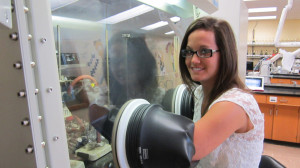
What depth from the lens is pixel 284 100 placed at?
298 cm

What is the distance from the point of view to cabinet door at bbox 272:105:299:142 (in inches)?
119

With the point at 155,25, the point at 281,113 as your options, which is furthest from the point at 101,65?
the point at 281,113

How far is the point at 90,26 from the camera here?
84 centimetres

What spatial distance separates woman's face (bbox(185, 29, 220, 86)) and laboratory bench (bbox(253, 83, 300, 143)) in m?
2.71

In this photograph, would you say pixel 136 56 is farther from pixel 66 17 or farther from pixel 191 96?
pixel 66 17

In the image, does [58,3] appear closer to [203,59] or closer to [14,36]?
[14,36]

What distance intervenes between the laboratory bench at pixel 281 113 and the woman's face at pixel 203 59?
8.88 feet

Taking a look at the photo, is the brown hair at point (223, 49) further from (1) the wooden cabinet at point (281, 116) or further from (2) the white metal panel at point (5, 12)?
(1) the wooden cabinet at point (281, 116)

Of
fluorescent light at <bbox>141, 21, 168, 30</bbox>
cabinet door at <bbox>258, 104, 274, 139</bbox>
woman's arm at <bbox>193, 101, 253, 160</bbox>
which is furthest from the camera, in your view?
cabinet door at <bbox>258, 104, 274, 139</bbox>

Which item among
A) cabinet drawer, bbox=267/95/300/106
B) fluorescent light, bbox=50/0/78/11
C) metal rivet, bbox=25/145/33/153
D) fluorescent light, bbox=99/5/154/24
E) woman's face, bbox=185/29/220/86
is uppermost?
fluorescent light, bbox=99/5/154/24

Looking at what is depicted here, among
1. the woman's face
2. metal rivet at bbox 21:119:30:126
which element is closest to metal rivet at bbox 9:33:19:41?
metal rivet at bbox 21:119:30:126

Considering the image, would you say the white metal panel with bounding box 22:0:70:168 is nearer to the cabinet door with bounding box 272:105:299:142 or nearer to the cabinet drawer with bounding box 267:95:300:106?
the cabinet drawer with bounding box 267:95:300:106

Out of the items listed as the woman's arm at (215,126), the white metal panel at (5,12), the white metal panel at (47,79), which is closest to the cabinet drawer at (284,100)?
the woman's arm at (215,126)

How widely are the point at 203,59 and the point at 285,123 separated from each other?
305cm
